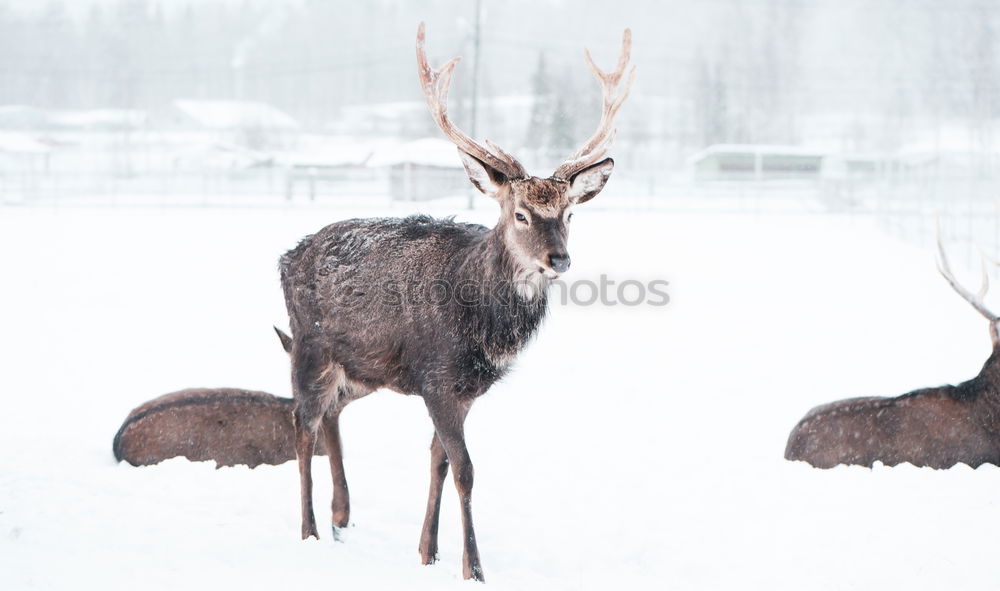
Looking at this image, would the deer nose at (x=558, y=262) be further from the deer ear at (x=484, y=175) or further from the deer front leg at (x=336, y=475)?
the deer front leg at (x=336, y=475)

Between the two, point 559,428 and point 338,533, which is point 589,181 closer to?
point 338,533

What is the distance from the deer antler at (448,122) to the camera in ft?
18.3

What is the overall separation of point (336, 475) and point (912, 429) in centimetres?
457

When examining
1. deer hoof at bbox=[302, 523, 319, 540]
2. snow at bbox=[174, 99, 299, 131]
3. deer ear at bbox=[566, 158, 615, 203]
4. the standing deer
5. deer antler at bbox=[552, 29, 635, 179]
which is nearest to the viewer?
the standing deer

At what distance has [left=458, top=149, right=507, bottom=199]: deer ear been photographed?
18.1ft

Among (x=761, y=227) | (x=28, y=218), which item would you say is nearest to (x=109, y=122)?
(x=28, y=218)

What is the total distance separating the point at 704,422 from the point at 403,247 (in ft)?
16.4

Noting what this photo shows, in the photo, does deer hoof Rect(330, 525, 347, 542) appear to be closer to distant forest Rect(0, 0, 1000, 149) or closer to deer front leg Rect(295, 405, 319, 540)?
deer front leg Rect(295, 405, 319, 540)

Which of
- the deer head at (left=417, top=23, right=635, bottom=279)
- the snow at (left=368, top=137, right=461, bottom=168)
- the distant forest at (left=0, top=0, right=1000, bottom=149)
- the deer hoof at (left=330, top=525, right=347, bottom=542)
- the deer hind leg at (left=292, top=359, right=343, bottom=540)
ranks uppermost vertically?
the distant forest at (left=0, top=0, right=1000, bottom=149)

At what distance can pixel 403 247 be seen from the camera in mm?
5980

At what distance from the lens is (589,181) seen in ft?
18.5

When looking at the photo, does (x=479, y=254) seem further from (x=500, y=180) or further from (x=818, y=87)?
(x=818, y=87)

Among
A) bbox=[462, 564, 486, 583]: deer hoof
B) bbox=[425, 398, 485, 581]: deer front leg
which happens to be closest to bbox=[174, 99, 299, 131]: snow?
bbox=[425, 398, 485, 581]: deer front leg

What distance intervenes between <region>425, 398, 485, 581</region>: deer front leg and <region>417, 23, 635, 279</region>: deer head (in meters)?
0.94
